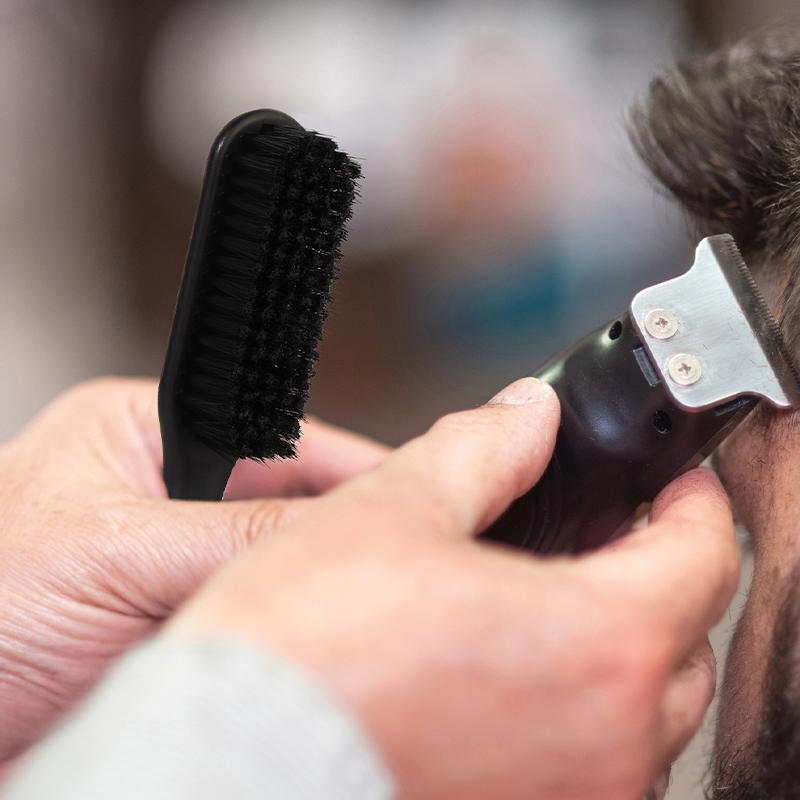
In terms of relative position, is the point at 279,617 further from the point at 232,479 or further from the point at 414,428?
the point at 414,428

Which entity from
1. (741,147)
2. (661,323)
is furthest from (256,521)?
(741,147)

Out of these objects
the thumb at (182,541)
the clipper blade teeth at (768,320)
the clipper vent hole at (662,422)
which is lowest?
the thumb at (182,541)

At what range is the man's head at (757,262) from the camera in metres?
0.44

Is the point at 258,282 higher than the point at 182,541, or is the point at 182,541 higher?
the point at 258,282

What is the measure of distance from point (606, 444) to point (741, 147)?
0.83 feet

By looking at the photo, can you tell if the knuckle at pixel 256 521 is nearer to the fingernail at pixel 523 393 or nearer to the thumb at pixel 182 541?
the thumb at pixel 182 541

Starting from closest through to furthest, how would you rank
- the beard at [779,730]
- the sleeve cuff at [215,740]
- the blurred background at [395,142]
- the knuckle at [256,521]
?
the sleeve cuff at [215,740] → the beard at [779,730] → the knuckle at [256,521] → the blurred background at [395,142]

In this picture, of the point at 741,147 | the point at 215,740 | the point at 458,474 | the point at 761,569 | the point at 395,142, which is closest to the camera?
the point at 215,740

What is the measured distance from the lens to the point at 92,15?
4.92ft

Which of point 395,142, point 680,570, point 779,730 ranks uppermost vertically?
point 395,142

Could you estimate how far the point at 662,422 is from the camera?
466mm

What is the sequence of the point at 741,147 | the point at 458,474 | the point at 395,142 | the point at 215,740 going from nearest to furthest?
the point at 215,740 < the point at 458,474 < the point at 741,147 < the point at 395,142

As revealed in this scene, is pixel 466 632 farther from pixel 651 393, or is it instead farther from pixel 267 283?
pixel 267 283

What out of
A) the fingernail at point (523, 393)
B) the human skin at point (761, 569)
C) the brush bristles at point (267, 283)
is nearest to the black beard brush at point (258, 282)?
the brush bristles at point (267, 283)
